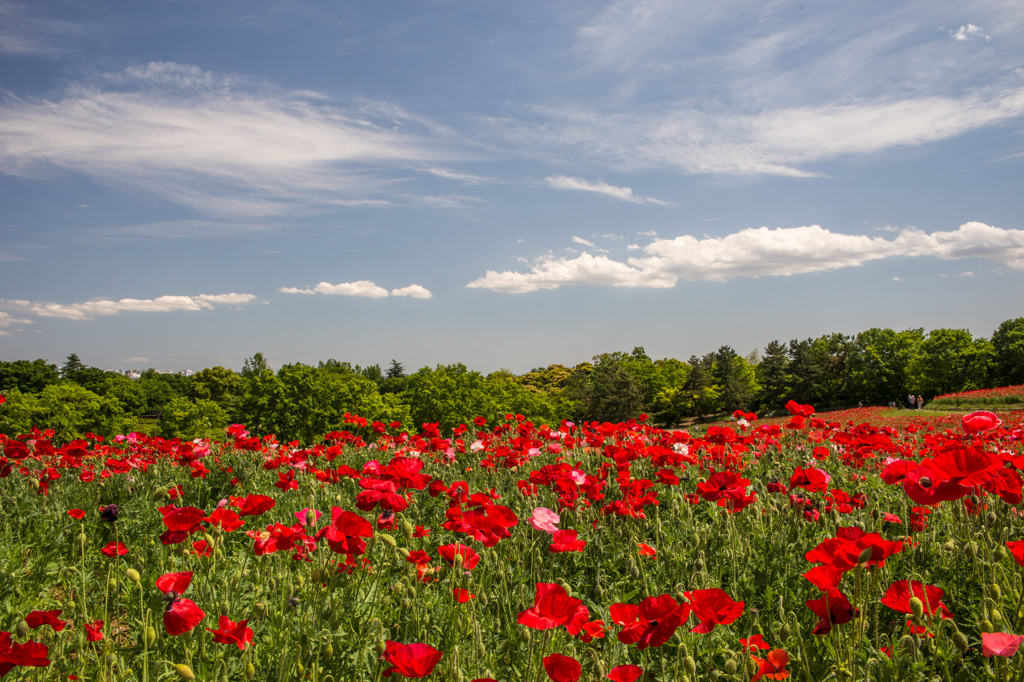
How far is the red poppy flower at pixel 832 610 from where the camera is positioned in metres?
1.84

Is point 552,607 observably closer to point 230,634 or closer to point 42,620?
point 230,634

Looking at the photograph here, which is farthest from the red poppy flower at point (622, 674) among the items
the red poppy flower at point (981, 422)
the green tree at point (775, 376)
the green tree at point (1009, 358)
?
the green tree at point (1009, 358)

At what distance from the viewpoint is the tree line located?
2648 cm

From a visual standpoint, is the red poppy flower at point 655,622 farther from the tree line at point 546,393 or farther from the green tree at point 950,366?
the green tree at point 950,366

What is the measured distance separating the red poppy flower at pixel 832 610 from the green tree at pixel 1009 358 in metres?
62.0

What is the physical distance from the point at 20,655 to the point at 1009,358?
66.2 m

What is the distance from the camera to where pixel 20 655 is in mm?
1689

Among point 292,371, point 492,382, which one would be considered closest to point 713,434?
point 292,371

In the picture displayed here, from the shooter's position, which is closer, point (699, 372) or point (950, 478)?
point (950, 478)

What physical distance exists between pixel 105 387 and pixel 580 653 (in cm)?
5777

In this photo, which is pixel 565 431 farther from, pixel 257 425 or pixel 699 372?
pixel 699 372

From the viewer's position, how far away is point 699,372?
5212cm

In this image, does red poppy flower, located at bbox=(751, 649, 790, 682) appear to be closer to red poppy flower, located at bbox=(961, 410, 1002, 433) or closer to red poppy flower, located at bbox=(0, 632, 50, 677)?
red poppy flower, located at bbox=(961, 410, 1002, 433)

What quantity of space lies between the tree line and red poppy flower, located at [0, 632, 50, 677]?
80.6 feet
